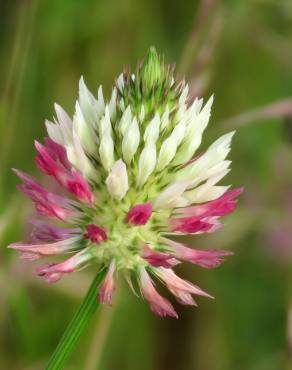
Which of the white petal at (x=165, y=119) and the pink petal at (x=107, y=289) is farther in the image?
the white petal at (x=165, y=119)

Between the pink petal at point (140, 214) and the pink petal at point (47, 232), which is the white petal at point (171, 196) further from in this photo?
the pink petal at point (47, 232)

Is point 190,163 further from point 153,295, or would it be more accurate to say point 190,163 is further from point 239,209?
point 239,209

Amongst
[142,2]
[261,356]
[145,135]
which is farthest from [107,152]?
[142,2]

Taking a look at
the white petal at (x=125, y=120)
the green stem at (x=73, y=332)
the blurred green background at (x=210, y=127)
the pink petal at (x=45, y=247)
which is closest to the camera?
the green stem at (x=73, y=332)

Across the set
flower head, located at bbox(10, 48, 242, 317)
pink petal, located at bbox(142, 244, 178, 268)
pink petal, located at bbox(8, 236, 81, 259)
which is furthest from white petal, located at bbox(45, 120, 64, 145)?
pink petal, located at bbox(142, 244, 178, 268)

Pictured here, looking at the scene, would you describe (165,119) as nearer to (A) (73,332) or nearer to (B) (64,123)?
(B) (64,123)

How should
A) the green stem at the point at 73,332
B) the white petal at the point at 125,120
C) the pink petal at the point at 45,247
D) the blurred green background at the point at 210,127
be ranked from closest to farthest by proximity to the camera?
the green stem at the point at 73,332
the pink petal at the point at 45,247
the white petal at the point at 125,120
the blurred green background at the point at 210,127

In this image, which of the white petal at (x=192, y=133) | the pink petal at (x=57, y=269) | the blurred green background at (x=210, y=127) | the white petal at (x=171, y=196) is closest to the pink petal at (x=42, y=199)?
the pink petal at (x=57, y=269)

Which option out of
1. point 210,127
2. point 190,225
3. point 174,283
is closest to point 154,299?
point 174,283
